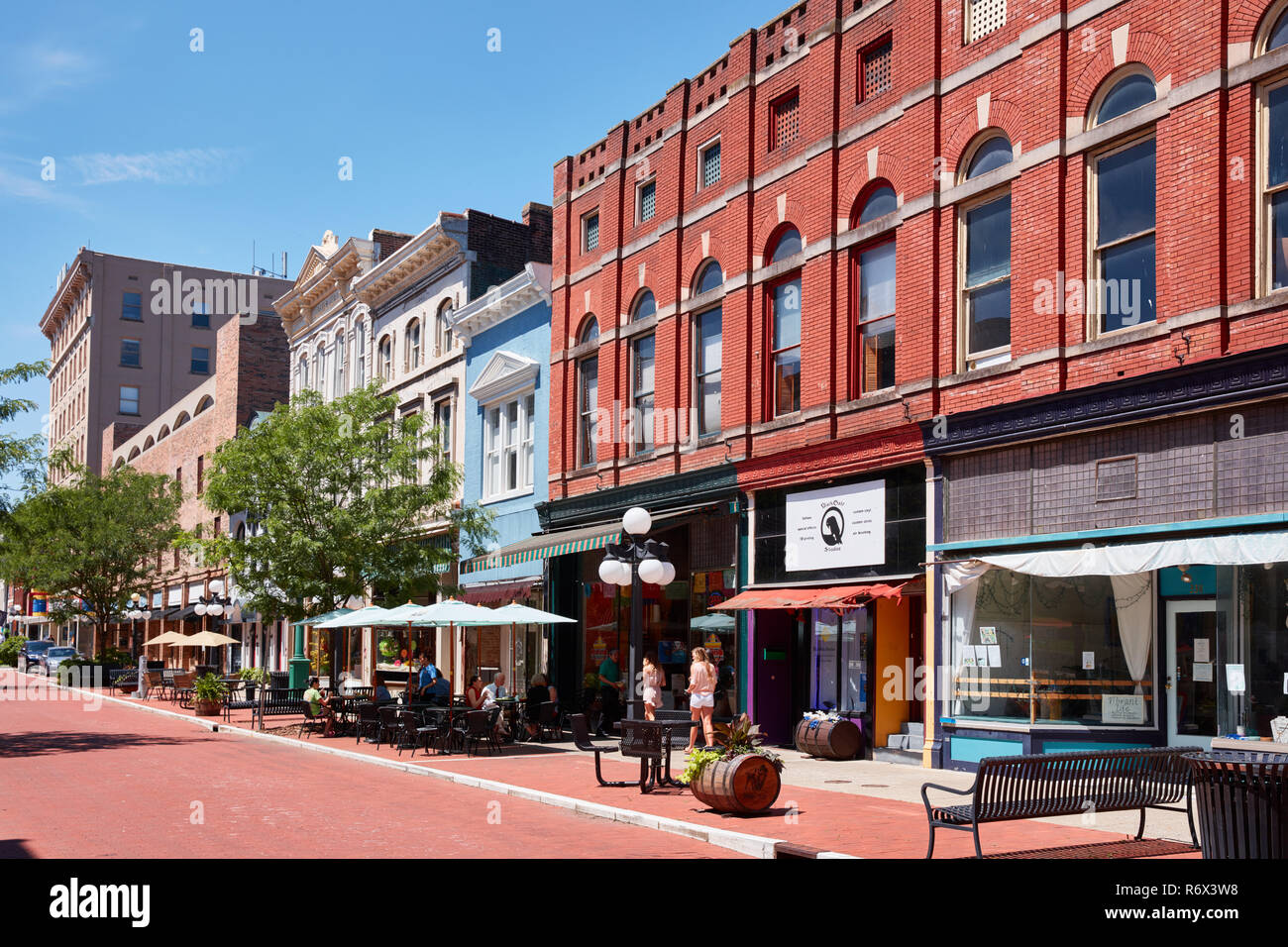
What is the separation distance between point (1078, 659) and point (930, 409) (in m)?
4.36

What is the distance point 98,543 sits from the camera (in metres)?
53.0

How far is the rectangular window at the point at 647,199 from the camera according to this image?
2734 centimetres

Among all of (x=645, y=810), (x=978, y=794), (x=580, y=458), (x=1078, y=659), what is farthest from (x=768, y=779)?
(x=580, y=458)

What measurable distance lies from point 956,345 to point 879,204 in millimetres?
3333

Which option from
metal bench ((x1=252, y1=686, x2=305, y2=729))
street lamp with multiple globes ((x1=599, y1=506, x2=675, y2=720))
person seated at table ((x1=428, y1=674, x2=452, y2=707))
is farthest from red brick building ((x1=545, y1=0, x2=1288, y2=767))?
metal bench ((x1=252, y1=686, x2=305, y2=729))

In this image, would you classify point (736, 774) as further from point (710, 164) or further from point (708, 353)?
point (710, 164)

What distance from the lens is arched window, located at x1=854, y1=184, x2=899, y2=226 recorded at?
20.6 meters

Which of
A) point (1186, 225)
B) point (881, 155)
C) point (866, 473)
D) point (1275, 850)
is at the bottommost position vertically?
point (1275, 850)

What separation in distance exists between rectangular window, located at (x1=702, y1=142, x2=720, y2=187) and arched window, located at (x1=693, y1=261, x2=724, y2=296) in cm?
171

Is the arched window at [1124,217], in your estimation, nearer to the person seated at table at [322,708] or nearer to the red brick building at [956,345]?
the red brick building at [956,345]

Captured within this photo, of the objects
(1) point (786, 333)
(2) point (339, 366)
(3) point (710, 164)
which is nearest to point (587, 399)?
(3) point (710, 164)

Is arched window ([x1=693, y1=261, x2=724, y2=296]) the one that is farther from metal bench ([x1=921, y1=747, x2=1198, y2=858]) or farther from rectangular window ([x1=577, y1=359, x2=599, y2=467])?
metal bench ([x1=921, y1=747, x2=1198, y2=858])

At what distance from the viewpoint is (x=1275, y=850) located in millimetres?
8375

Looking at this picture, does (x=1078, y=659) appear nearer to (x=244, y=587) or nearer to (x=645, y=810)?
(x=645, y=810)
